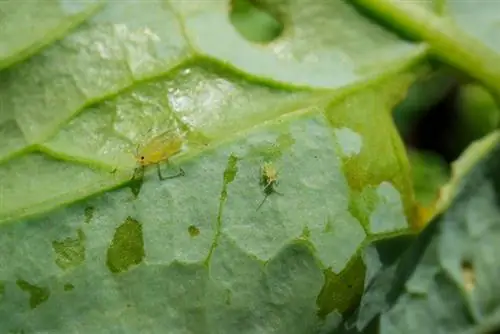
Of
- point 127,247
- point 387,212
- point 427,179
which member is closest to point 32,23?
point 127,247

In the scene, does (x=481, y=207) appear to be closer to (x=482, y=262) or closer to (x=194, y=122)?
Result: (x=482, y=262)

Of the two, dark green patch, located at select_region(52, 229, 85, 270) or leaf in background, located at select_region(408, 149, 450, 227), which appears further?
leaf in background, located at select_region(408, 149, 450, 227)

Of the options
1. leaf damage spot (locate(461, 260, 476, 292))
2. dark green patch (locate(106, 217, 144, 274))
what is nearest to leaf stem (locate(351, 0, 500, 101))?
leaf damage spot (locate(461, 260, 476, 292))

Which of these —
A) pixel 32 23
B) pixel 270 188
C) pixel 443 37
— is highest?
pixel 32 23

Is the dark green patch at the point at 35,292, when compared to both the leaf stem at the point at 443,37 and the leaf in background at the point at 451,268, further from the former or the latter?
the leaf stem at the point at 443,37

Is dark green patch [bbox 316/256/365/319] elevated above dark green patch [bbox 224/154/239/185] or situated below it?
below

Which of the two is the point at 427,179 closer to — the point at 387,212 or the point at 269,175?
the point at 387,212

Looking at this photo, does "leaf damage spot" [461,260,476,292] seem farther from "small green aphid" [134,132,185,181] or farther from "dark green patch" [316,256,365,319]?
"small green aphid" [134,132,185,181]

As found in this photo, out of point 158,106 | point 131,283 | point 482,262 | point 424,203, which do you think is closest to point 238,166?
point 158,106
